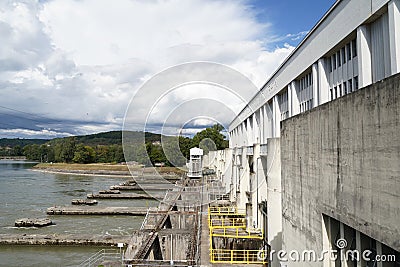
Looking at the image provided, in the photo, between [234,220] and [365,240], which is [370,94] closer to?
[365,240]

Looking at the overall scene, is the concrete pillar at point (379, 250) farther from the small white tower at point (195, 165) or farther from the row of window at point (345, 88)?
the small white tower at point (195, 165)

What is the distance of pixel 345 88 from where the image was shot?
8.75 m

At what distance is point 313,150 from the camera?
560 cm

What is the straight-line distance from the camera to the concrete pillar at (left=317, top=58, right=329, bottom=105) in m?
9.87

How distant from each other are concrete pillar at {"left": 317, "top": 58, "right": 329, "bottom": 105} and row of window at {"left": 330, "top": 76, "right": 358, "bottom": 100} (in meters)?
0.22

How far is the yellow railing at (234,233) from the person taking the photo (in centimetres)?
1139

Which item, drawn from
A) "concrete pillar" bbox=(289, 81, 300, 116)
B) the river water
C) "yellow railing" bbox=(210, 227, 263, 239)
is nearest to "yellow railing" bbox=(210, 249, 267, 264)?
"yellow railing" bbox=(210, 227, 263, 239)

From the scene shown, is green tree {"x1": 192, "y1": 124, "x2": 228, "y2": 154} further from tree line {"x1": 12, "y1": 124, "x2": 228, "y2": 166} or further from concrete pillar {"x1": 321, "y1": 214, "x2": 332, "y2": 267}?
concrete pillar {"x1": 321, "y1": 214, "x2": 332, "y2": 267}

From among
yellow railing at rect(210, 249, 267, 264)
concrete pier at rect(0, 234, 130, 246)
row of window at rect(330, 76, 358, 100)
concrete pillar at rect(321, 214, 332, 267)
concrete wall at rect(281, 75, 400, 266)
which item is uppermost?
row of window at rect(330, 76, 358, 100)

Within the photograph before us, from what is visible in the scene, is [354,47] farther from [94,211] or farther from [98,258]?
[94,211]

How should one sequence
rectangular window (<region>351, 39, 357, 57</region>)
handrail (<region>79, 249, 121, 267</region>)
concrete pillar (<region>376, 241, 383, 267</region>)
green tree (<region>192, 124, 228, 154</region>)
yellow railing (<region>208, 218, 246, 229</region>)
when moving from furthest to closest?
green tree (<region>192, 124, 228, 154</region>) < handrail (<region>79, 249, 121, 267</region>) < yellow railing (<region>208, 218, 246, 229</region>) < rectangular window (<region>351, 39, 357, 57</region>) < concrete pillar (<region>376, 241, 383, 267</region>)

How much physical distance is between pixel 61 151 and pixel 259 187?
8861cm

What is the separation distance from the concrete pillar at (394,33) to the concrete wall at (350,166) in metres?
1.86

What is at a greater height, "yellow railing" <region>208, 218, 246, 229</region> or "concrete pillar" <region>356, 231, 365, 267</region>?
"concrete pillar" <region>356, 231, 365, 267</region>
